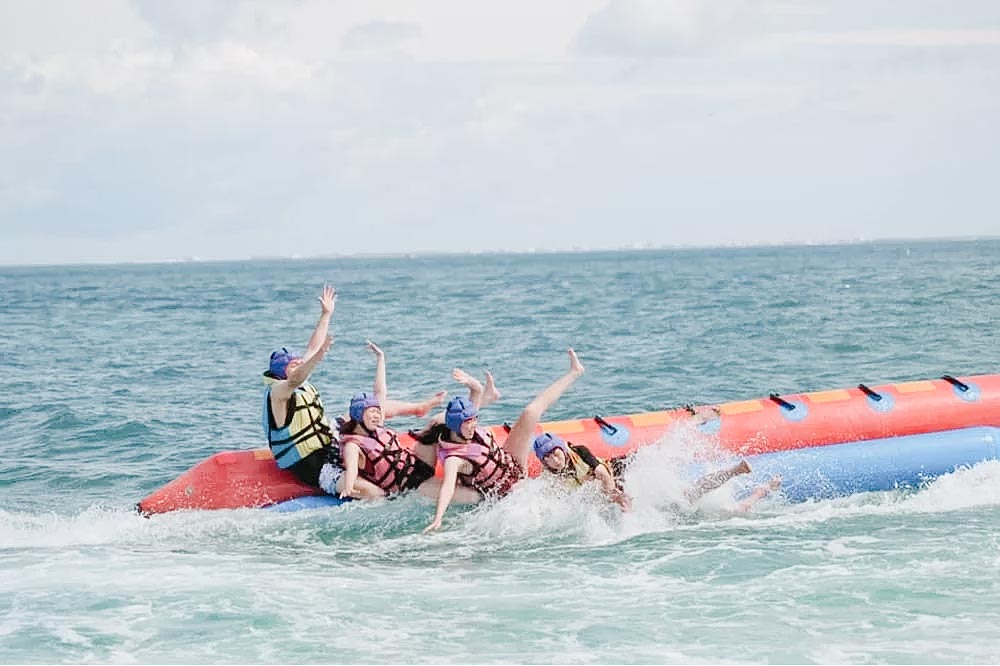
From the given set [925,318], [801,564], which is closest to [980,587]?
[801,564]

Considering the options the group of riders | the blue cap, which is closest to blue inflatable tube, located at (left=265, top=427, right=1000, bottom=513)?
the group of riders

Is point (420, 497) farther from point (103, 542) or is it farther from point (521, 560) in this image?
point (103, 542)

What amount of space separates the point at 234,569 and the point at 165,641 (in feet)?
3.61

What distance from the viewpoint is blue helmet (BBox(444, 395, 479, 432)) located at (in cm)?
694

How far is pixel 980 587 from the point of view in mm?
5605

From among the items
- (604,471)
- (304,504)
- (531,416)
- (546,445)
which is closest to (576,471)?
(604,471)

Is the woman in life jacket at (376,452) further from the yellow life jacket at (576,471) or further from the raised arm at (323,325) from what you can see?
the yellow life jacket at (576,471)

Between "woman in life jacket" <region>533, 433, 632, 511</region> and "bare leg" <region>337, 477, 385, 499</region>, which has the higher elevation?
"woman in life jacket" <region>533, 433, 632, 511</region>

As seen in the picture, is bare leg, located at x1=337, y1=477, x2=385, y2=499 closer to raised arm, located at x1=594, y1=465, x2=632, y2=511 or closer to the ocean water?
the ocean water

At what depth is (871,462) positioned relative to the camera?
7699mm

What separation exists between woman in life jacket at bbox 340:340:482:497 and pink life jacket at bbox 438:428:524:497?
24cm

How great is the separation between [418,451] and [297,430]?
0.76 metres

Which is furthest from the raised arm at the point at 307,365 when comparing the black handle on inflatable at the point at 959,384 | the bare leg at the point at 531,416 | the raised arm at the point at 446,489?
the black handle on inflatable at the point at 959,384

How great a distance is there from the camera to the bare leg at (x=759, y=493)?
7266 millimetres
